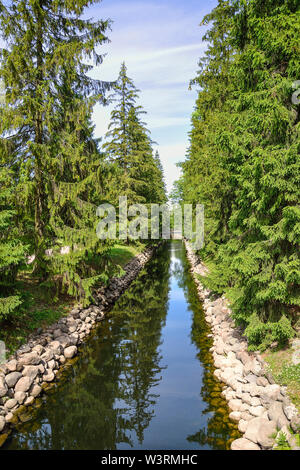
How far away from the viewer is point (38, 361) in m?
9.27

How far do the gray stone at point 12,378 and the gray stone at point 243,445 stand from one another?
5.90m

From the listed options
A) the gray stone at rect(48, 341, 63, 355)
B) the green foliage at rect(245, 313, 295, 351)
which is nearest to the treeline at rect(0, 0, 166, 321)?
the gray stone at rect(48, 341, 63, 355)

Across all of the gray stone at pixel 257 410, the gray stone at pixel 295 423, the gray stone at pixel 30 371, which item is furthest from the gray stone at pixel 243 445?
the gray stone at pixel 30 371

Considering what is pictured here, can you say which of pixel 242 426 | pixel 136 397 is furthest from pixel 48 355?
pixel 242 426

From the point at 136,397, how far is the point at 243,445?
11.7 feet

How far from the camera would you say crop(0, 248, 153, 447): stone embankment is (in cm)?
793

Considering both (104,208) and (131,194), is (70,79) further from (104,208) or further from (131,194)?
(131,194)

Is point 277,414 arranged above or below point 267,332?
below

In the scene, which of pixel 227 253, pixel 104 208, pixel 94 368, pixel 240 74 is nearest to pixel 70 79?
pixel 104 208

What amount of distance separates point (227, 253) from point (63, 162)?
7680 mm

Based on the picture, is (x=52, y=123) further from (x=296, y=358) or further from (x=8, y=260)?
(x=296, y=358)

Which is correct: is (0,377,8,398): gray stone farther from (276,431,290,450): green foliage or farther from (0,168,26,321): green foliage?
(276,431,290,450): green foliage

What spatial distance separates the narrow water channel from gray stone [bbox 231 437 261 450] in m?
0.35
